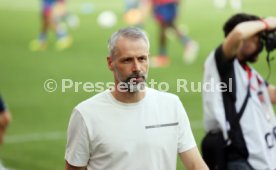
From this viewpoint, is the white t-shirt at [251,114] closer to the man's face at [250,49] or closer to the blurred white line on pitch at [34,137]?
the man's face at [250,49]

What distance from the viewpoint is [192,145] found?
15.1 ft

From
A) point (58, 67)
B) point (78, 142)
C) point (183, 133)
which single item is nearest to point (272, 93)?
point (183, 133)

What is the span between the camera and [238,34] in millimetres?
5477

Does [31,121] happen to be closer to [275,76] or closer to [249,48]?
[275,76]

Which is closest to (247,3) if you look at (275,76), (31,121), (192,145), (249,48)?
(275,76)

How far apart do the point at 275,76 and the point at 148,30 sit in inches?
143

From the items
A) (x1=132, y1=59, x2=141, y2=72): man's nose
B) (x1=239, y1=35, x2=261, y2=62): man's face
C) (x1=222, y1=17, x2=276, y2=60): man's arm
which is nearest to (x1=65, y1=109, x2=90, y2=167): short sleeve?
(x1=132, y1=59, x2=141, y2=72): man's nose

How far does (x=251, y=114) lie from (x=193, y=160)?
1.09 m

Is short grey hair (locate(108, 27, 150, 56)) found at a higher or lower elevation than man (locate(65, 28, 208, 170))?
higher

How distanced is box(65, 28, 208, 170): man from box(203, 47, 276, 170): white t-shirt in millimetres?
1040

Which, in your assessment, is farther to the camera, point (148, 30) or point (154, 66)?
point (148, 30)

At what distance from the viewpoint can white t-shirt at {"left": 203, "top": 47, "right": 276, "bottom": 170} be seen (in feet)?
18.0

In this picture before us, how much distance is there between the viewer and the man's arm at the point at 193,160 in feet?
14.9

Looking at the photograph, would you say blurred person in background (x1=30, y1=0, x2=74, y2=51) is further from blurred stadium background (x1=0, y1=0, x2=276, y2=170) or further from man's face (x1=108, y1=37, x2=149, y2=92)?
man's face (x1=108, y1=37, x2=149, y2=92)
